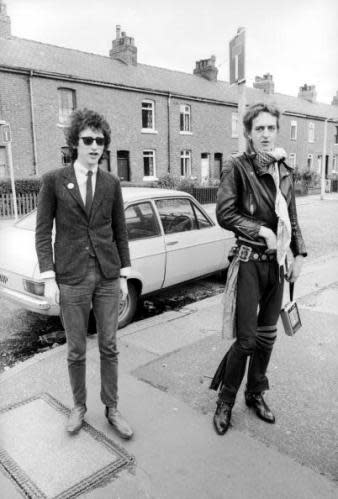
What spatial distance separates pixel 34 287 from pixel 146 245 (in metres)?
1.47

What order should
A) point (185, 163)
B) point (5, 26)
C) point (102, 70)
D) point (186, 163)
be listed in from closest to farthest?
point (5, 26)
point (102, 70)
point (185, 163)
point (186, 163)

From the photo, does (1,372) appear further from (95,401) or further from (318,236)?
(318,236)

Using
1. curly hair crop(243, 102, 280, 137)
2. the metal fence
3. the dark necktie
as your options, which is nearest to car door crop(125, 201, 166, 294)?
the dark necktie

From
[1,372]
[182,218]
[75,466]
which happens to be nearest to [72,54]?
[182,218]

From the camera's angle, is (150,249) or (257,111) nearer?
(257,111)

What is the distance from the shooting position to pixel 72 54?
26.0m

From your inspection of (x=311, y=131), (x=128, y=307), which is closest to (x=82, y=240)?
(x=128, y=307)

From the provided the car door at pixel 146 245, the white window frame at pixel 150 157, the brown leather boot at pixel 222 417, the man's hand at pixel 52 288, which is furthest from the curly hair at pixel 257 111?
the white window frame at pixel 150 157

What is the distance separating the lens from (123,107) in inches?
1033

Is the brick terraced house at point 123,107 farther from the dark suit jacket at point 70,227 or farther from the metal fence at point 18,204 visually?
the dark suit jacket at point 70,227

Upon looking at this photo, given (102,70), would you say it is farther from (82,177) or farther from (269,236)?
(269,236)

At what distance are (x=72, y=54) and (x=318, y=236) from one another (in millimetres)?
20085

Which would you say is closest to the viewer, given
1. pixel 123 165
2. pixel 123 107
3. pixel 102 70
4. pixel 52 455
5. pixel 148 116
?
pixel 52 455

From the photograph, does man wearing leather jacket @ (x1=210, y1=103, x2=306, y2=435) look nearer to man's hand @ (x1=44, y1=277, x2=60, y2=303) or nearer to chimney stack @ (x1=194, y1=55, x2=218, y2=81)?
man's hand @ (x1=44, y1=277, x2=60, y2=303)
